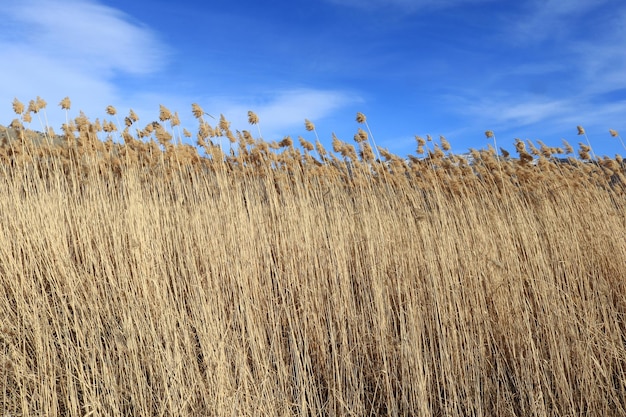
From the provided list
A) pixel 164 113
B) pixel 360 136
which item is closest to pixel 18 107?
pixel 164 113

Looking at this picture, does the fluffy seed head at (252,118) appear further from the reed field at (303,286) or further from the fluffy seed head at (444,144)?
the fluffy seed head at (444,144)

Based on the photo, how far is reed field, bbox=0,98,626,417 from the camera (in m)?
2.54

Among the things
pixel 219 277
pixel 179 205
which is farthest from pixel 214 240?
pixel 179 205

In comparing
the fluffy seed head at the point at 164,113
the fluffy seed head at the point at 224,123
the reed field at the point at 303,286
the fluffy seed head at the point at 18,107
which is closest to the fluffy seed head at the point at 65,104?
the reed field at the point at 303,286

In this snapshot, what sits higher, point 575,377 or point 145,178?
point 145,178

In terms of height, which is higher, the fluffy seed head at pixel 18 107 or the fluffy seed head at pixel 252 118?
the fluffy seed head at pixel 18 107

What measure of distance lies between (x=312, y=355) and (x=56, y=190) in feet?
9.84

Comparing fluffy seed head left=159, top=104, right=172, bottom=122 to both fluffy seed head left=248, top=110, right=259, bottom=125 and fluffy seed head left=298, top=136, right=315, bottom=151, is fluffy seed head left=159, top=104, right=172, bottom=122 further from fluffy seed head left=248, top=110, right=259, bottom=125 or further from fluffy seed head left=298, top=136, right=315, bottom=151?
fluffy seed head left=298, top=136, right=315, bottom=151

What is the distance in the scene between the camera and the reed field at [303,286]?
254cm

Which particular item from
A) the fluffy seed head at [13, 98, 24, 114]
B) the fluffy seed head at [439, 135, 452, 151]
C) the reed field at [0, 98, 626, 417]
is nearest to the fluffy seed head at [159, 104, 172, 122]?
A: the reed field at [0, 98, 626, 417]

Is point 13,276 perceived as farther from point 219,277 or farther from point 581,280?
point 581,280

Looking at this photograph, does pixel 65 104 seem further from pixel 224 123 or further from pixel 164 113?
pixel 224 123

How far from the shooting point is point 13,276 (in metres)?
3.67

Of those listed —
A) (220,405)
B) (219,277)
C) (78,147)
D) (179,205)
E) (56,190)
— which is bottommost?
(220,405)
